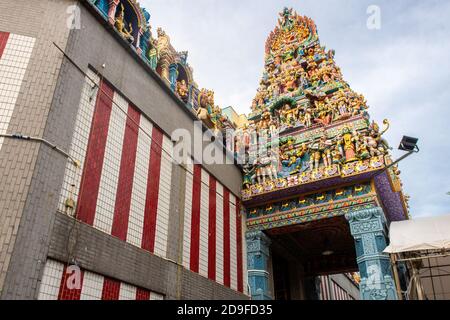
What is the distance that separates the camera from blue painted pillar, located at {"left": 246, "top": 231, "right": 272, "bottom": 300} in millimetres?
13633

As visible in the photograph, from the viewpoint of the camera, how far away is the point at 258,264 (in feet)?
46.4

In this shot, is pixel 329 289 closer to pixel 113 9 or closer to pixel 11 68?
pixel 113 9

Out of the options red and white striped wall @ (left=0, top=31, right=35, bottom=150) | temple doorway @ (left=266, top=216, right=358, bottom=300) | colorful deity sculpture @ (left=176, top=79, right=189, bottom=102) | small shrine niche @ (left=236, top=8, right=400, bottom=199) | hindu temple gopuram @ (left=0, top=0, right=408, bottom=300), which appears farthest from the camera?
temple doorway @ (left=266, top=216, right=358, bottom=300)

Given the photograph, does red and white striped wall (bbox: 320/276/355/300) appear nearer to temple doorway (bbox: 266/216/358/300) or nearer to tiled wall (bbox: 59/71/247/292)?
temple doorway (bbox: 266/216/358/300)

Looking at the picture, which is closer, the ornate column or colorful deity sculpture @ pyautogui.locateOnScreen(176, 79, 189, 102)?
the ornate column

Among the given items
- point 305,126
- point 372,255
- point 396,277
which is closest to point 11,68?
point 372,255

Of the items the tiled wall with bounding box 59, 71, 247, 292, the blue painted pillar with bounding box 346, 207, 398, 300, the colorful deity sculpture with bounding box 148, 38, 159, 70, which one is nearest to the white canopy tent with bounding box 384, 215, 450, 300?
the blue painted pillar with bounding box 346, 207, 398, 300

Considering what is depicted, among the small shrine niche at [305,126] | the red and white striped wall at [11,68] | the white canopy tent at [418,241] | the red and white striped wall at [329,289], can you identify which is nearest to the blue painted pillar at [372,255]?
the white canopy tent at [418,241]

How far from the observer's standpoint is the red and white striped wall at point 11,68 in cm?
752

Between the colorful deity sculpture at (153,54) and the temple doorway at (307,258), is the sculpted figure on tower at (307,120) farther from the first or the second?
the colorful deity sculpture at (153,54)

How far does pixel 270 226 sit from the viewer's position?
1452 centimetres

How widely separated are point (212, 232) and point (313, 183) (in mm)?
3868

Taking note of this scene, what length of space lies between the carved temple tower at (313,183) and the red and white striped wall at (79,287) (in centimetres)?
621

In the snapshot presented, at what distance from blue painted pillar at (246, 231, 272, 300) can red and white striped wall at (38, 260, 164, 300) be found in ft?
18.7
